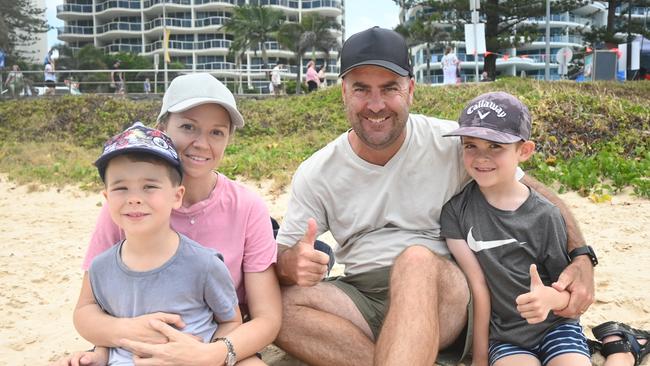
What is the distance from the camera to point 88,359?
215 cm

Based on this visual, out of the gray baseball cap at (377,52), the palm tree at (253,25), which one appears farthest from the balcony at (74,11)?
the gray baseball cap at (377,52)

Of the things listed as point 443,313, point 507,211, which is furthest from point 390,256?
point 507,211

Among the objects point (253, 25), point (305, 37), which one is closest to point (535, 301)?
point (305, 37)

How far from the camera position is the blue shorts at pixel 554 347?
2.43m

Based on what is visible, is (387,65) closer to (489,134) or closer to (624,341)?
(489,134)

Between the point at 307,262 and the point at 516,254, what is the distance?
930 millimetres

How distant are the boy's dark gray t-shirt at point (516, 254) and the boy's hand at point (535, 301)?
230 mm

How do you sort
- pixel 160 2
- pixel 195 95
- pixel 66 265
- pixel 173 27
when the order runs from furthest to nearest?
pixel 173 27 → pixel 160 2 → pixel 66 265 → pixel 195 95

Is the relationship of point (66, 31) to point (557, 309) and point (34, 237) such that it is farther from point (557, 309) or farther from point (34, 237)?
point (557, 309)

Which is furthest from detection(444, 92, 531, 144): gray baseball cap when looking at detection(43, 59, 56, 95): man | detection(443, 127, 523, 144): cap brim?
detection(43, 59, 56, 95): man

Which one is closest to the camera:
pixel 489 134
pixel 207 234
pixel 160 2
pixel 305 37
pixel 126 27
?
pixel 207 234

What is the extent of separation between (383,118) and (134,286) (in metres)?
1.32

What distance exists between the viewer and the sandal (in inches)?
105

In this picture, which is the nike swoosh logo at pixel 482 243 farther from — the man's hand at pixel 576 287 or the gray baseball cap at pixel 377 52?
the gray baseball cap at pixel 377 52
